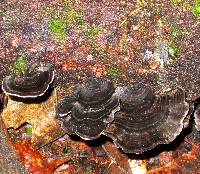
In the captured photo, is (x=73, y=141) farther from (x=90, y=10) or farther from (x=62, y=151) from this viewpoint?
(x=90, y=10)

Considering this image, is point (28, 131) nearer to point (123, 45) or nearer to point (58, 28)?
point (58, 28)

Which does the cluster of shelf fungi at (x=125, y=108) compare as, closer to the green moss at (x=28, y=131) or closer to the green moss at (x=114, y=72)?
the green moss at (x=114, y=72)

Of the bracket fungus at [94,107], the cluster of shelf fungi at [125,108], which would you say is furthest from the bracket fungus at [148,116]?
the bracket fungus at [94,107]

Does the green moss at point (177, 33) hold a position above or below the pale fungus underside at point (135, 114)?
above

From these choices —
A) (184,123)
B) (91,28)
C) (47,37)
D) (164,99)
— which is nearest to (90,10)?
(91,28)

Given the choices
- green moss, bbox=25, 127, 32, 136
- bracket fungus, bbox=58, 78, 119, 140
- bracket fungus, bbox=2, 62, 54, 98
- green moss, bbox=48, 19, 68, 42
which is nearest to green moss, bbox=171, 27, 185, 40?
bracket fungus, bbox=58, 78, 119, 140

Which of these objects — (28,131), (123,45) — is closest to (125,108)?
(123,45)
